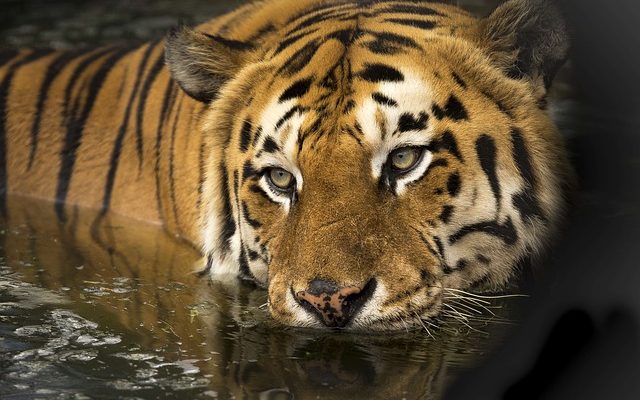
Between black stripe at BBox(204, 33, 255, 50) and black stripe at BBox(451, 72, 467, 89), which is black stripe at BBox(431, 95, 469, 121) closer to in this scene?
black stripe at BBox(451, 72, 467, 89)

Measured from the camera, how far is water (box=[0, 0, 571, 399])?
2.83m

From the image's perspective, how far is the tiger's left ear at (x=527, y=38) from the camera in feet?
11.2

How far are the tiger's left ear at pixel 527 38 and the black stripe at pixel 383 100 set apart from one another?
0.37 metres

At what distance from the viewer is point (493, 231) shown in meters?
3.40

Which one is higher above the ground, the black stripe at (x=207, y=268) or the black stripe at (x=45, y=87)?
the black stripe at (x=45, y=87)

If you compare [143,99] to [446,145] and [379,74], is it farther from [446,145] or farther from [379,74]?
[446,145]

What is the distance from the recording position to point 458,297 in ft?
10.9

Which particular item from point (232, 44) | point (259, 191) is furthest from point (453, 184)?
point (232, 44)

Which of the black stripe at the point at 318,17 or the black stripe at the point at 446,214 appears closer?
the black stripe at the point at 446,214

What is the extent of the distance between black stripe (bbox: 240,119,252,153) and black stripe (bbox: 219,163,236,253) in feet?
0.62

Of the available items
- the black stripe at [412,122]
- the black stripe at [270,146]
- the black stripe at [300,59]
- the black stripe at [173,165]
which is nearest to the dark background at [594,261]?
the black stripe at [412,122]

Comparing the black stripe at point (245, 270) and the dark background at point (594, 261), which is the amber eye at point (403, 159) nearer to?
the dark background at point (594, 261)

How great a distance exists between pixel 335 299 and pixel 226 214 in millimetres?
932

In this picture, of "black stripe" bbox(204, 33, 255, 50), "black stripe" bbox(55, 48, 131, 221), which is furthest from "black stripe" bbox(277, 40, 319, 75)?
"black stripe" bbox(55, 48, 131, 221)
